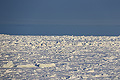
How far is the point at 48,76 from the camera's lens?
565 cm

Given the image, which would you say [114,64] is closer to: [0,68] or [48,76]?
[48,76]

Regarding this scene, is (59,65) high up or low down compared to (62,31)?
down

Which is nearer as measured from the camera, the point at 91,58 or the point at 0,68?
the point at 0,68

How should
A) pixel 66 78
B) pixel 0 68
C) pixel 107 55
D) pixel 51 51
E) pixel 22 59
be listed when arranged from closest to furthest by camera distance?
pixel 66 78 → pixel 0 68 → pixel 22 59 → pixel 107 55 → pixel 51 51

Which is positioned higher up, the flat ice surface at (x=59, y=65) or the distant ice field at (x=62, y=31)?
the distant ice field at (x=62, y=31)

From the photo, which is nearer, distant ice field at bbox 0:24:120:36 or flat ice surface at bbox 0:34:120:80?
flat ice surface at bbox 0:34:120:80

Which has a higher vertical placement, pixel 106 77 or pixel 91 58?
pixel 91 58

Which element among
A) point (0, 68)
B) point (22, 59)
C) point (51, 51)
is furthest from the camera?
point (51, 51)

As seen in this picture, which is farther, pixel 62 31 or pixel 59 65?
pixel 62 31

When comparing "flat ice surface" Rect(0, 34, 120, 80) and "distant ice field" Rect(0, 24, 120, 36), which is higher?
"distant ice field" Rect(0, 24, 120, 36)

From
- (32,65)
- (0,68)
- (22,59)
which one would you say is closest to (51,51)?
(22,59)

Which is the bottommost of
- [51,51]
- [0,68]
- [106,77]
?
[106,77]

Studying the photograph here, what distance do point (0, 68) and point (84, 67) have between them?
1.89 m

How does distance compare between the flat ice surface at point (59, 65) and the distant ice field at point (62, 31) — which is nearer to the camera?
the flat ice surface at point (59, 65)
